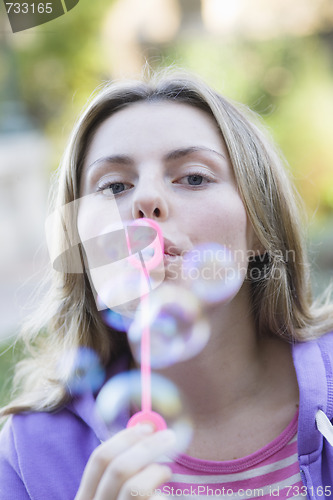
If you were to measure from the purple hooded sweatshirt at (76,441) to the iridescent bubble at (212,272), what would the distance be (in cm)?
15

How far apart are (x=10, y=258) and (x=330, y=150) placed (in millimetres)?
1841

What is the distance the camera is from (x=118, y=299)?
2.51 feet

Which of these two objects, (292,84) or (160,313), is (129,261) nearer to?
(160,313)

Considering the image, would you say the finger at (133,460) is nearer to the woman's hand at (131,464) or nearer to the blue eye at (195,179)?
the woman's hand at (131,464)

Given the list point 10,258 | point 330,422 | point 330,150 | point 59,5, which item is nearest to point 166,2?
point 330,150

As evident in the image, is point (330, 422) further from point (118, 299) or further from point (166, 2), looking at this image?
point (166, 2)

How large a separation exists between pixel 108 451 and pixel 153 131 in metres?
0.44

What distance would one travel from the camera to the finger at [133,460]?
21.3 inches

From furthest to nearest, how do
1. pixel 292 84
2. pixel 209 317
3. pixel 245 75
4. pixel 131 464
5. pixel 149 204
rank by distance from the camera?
pixel 292 84, pixel 245 75, pixel 209 317, pixel 149 204, pixel 131 464

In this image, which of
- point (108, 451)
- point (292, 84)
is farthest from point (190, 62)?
point (108, 451)

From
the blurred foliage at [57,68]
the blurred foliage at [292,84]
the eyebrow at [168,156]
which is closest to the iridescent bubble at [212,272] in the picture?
the eyebrow at [168,156]

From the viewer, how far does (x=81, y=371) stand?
91cm

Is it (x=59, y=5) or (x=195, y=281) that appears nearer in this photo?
(x=195, y=281)

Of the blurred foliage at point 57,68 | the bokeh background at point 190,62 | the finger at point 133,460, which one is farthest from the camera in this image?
the blurred foliage at point 57,68
